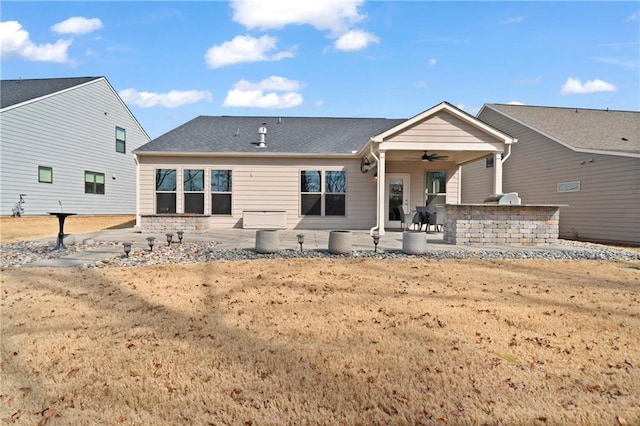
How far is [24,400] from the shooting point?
8.12 ft

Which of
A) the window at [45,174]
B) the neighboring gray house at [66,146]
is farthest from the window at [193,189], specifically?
the window at [45,174]

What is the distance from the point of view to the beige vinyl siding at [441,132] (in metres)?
11.0

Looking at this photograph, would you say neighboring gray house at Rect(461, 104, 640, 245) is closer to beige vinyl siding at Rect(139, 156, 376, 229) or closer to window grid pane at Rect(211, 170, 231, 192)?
beige vinyl siding at Rect(139, 156, 376, 229)

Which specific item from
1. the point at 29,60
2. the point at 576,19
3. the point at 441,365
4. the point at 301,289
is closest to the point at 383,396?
the point at 441,365

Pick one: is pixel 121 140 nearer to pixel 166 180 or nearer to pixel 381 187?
pixel 166 180

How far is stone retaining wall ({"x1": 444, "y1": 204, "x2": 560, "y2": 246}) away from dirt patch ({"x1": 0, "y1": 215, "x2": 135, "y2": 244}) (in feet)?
40.9

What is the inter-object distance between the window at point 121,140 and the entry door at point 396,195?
1638 cm

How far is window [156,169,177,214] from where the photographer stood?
14.3 metres

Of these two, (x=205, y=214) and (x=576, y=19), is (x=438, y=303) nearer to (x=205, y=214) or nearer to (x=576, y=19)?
(x=576, y=19)

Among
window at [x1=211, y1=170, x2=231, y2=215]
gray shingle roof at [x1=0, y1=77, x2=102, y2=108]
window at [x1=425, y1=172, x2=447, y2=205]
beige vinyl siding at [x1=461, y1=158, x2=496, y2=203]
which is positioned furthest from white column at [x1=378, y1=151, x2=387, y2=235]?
gray shingle roof at [x1=0, y1=77, x2=102, y2=108]

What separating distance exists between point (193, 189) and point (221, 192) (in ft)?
3.48

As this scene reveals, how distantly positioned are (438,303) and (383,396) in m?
2.38

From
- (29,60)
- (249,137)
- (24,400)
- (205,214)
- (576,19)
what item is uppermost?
(29,60)

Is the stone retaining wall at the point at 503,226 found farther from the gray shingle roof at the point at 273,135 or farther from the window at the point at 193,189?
the window at the point at 193,189
